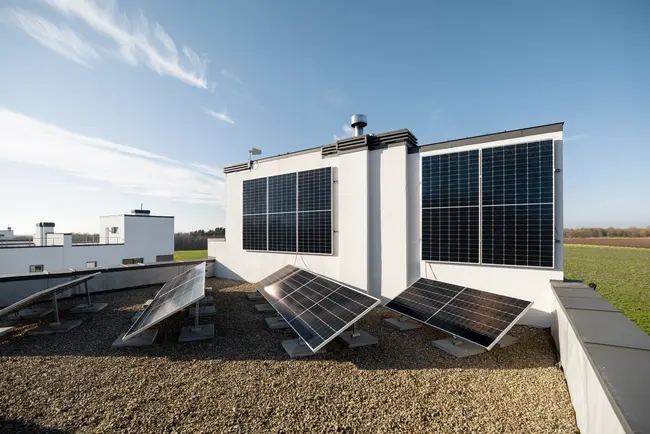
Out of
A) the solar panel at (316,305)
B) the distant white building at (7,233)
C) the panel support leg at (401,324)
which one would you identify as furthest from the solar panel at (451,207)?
the distant white building at (7,233)

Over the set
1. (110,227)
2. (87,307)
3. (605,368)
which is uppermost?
(110,227)

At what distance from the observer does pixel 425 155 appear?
10.7 meters

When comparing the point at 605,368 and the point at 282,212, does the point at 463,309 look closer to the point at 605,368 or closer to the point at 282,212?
the point at 605,368

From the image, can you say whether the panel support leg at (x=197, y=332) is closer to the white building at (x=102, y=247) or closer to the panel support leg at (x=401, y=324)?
the panel support leg at (x=401, y=324)

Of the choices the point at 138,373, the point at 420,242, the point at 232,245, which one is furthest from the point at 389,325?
the point at 232,245

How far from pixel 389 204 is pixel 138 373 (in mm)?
9373

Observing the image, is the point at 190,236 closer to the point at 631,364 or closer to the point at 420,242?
the point at 420,242

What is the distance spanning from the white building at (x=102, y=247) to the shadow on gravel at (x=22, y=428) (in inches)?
958

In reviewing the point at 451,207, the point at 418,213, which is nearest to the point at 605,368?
the point at 451,207

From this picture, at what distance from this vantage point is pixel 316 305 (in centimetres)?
785

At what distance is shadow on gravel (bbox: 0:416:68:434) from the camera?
436 centimetres

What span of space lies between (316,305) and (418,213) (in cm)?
565

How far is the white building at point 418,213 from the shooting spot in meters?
8.81

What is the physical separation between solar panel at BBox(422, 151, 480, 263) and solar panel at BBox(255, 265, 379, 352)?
4.46 metres
